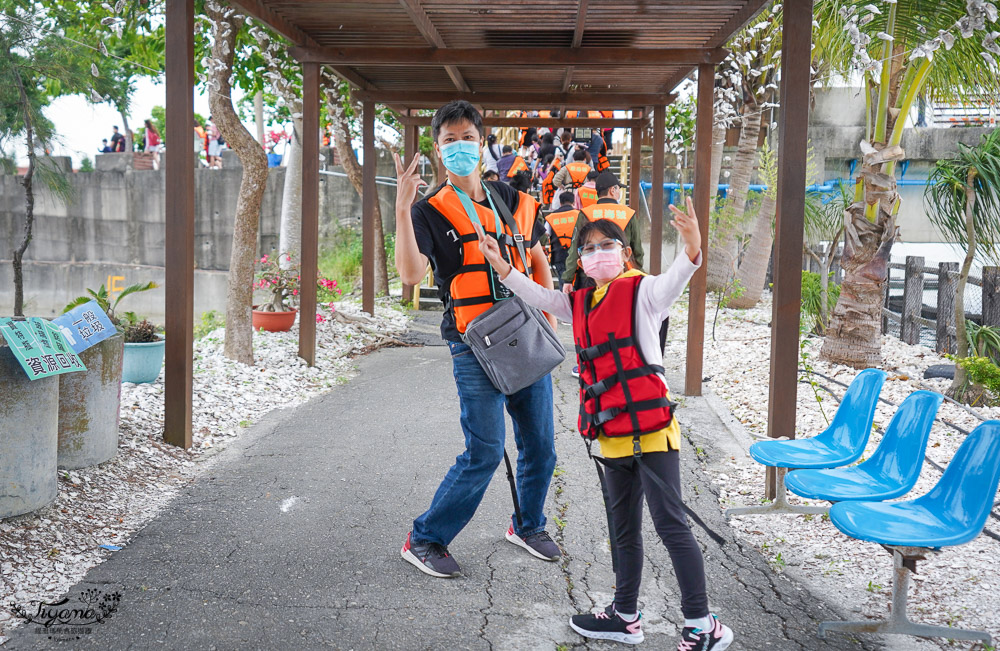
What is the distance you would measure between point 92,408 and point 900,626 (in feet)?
13.7

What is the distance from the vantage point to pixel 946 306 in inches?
357

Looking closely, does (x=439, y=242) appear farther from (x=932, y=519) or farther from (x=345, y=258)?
(x=345, y=258)

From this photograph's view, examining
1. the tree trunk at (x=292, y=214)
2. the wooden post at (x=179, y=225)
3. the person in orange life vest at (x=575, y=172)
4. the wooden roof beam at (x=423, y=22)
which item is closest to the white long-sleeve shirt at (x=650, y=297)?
the wooden post at (x=179, y=225)

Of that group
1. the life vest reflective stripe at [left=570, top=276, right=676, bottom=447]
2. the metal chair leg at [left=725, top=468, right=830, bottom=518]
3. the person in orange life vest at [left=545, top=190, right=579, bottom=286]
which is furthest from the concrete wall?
the life vest reflective stripe at [left=570, top=276, right=676, bottom=447]

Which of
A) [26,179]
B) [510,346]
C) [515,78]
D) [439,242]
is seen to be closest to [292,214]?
[515,78]

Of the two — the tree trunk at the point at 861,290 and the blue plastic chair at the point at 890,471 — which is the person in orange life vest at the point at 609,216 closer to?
the tree trunk at the point at 861,290

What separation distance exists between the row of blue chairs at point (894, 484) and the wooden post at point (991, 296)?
4355 mm

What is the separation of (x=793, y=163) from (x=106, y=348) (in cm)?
427

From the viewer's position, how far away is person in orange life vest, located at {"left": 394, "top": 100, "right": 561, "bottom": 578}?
363 centimetres

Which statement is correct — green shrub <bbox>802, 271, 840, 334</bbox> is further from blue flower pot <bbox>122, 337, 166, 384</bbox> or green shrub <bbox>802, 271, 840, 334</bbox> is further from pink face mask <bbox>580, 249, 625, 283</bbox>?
pink face mask <bbox>580, 249, 625, 283</bbox>

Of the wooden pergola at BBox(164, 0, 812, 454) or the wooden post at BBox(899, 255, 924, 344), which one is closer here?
the wooden pergola at BBox(164, 0, 812, 454)

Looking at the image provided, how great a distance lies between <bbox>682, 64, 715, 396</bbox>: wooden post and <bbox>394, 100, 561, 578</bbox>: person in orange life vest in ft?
14.5

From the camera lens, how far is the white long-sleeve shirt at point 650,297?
2.97 metres

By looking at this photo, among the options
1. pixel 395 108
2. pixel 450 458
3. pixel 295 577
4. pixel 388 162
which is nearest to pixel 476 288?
pixel 295 577
